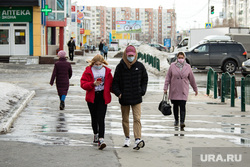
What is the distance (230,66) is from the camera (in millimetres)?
31547

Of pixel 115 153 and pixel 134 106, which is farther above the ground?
pixel 134 106

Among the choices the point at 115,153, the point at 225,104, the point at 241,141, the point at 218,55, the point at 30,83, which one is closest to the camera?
the point at 115,153

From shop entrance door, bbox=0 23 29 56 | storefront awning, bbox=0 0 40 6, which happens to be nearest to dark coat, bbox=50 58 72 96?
storefront awning, bbox=0 0 40 6

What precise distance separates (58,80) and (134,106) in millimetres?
5704

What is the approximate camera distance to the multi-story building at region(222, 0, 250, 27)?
165875 mm

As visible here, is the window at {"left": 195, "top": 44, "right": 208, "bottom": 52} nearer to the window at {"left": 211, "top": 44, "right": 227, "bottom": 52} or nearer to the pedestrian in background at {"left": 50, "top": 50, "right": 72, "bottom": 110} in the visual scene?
the window at {"left": 211, "top": 44, "right": 227, "bottom": 52}

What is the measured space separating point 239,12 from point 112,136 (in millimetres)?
176186

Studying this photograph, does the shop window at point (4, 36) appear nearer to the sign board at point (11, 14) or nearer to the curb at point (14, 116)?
the sign board at point (11, 14)

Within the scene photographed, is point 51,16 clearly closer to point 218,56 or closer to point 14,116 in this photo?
point 218,56

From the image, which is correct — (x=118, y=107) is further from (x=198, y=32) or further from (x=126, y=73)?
(x=198, y=32)

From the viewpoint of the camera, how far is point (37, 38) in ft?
132

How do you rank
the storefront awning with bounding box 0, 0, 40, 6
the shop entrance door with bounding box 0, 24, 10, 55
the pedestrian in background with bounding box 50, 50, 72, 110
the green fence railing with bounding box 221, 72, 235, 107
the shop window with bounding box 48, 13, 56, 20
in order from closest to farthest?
the pedestrian in background with bounding box 50, 50, 72, 110 < the green fence railing with bounding box 221, 72, 235, 107 < the storefront awning with bounding box 0, 0, 40, 6 < the shop entrance door with bounding box 0, 24, 10, 55 < the shop window with bounding box 48, 13, 56, 20

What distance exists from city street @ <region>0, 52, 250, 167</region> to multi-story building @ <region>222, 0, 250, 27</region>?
151357 mm

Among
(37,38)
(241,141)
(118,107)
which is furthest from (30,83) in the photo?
(37,38)
